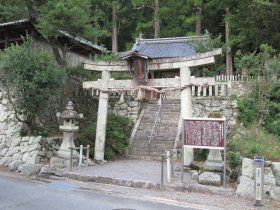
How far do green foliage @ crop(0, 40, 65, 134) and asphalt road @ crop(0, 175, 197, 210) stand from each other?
13.8 ft

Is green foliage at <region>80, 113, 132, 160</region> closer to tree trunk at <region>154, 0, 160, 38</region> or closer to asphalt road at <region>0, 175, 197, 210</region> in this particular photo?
asphalt road at <region>0, 175, 197, 210</region>

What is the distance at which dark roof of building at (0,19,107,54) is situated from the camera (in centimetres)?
1791

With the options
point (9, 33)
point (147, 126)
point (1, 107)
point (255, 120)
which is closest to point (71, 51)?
point (9, 33)

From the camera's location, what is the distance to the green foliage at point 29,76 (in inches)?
525

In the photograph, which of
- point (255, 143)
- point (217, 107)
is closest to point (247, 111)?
point (217, 107)

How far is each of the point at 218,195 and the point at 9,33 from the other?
1658 centimetres

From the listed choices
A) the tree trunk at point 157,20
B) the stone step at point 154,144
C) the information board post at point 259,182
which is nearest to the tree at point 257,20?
the tree trunk at point 157,20

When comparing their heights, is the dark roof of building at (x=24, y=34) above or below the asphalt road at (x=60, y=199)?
above

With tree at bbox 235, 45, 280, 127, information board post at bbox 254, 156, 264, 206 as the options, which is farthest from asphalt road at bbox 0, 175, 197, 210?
tree at bbox 235, 45, 280, 127

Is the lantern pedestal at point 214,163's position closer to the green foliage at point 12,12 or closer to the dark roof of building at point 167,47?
the dark roof of building at point 167,47

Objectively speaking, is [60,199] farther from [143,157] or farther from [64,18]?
[64,18]

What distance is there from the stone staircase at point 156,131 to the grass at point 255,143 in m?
3.38

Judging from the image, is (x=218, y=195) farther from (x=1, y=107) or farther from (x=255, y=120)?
(x=1, y=107)

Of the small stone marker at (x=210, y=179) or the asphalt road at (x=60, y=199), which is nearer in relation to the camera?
the asphalt road at (x=60, y=199)
